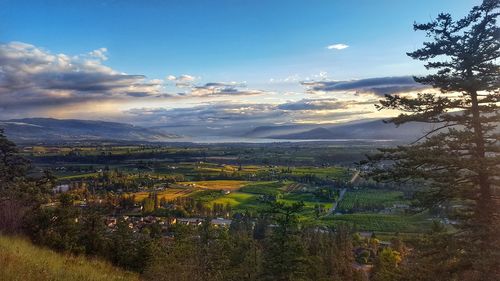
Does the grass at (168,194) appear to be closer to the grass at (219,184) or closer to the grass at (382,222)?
the grass at (219,184)

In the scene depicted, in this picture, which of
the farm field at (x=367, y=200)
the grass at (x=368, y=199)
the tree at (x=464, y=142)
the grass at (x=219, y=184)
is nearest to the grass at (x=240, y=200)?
the grass at (x=219, y=184)

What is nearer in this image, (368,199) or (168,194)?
(168,194)

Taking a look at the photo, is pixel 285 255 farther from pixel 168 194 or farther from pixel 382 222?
pixel 168 194

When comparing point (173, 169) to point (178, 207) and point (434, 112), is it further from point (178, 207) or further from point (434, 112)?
point (434, 112)

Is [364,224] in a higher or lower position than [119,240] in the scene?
lower

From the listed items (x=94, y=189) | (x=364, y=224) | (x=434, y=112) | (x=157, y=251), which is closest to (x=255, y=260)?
(x=157, y=251)

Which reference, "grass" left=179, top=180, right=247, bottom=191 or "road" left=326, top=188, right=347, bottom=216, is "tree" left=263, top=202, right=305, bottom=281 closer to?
"road" left=326, top=188, right=347, bottom=216

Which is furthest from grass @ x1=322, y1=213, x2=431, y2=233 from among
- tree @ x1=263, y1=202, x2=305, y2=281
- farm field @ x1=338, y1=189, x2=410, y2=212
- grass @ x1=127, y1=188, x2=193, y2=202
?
tree @ x1=263, y1=202, x2=305, y2=281

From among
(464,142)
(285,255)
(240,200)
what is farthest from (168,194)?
(464,142)
